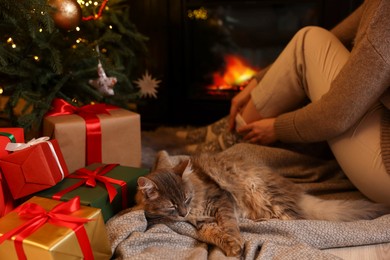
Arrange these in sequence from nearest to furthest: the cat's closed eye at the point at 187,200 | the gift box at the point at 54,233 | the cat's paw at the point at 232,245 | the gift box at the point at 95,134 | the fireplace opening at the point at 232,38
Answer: the gift box at the point at 54,233, the cat's paw at the point at 232,245, the cat's closed eye at the point at 187,200, the gift box at the point at 95,134, the fireplace opening at the point at 232,38

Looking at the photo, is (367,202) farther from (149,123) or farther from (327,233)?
(149,123)

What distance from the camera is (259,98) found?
5.04 ft

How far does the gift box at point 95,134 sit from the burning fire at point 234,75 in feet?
3.78

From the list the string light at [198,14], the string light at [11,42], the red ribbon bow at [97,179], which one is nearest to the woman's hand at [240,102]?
the red ribbon bow at [97,179]

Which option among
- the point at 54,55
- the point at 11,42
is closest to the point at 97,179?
the point at 54,55

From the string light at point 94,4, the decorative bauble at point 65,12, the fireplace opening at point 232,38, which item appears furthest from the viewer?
the fireplace opening at point 232,38

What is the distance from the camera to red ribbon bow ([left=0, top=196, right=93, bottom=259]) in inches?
32.8

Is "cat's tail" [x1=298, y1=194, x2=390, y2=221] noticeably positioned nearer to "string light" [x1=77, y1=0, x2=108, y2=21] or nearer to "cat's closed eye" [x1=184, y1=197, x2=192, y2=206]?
"cat's closed eye" [x1=184, y1=197, x2=192, y2=206]

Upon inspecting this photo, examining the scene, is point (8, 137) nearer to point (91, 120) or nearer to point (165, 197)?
point (91, 120)

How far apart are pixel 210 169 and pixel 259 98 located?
1.46ft

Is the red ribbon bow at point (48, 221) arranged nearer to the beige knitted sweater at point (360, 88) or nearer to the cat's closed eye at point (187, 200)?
the cat's closed eye at point (187, 200)

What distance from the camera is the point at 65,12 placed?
145cm

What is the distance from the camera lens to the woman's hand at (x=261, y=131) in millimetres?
1477

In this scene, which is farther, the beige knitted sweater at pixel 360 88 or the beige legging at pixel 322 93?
the beige legging at pixel 322 93
